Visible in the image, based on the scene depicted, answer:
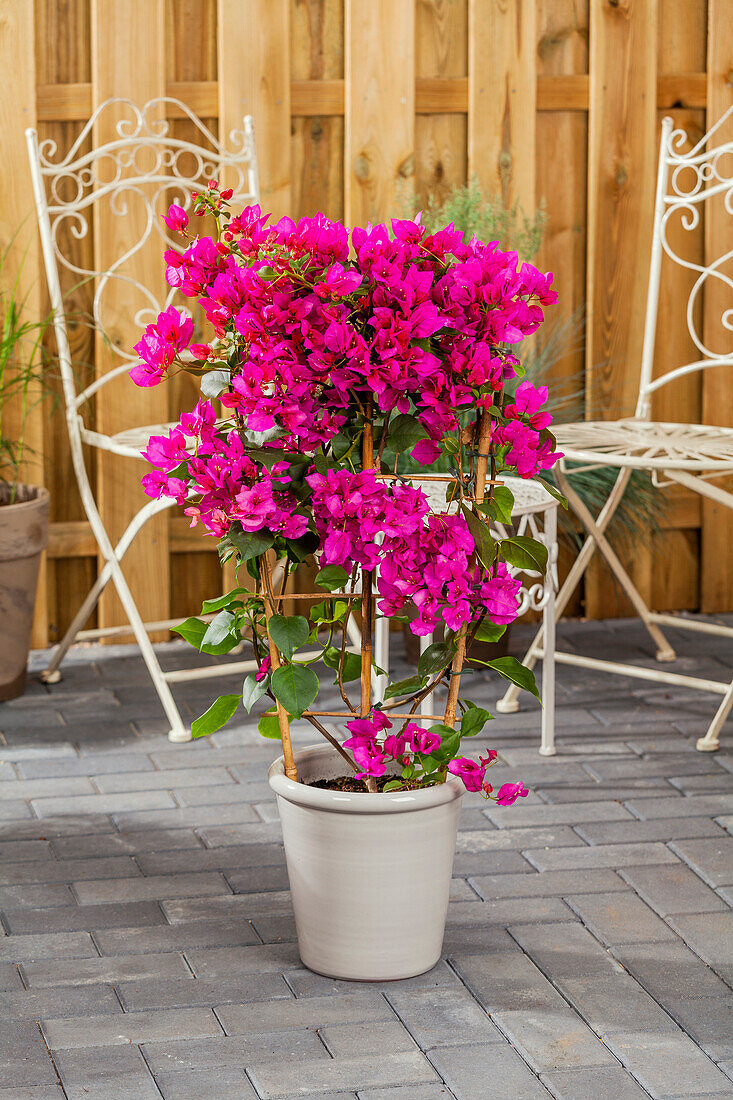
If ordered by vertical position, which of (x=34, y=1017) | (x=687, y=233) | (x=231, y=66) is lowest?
(x=34, y=1017)

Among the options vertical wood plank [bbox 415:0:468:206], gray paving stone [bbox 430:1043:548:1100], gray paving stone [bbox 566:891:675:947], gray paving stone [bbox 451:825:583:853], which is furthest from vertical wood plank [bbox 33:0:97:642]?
gray paving stone [bbox 430:1043:548:1100]

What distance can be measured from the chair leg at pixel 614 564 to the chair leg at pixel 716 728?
0.49 m

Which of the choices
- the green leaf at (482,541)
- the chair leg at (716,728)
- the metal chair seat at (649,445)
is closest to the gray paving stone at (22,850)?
the green leaf at (482,541)

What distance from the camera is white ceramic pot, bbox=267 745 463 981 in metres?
1.94

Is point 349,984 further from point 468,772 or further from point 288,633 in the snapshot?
point 288,633

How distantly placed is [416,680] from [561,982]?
49cm

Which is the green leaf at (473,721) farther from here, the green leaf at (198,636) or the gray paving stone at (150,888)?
the gray paving stone at (150,888)

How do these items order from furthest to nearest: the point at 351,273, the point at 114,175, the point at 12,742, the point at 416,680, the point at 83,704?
1. the point at 114,175
2. the point at 83,704
3. the point at 12,742
4. the point at 416,680
5. the point at 351,273

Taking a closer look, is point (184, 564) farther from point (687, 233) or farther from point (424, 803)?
point (424, 803)

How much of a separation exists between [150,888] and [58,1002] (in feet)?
1.27

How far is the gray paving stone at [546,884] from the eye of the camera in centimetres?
231

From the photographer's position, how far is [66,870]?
239 cm

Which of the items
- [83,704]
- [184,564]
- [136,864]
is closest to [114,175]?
[184,564]

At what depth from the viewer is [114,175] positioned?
3537 mm
